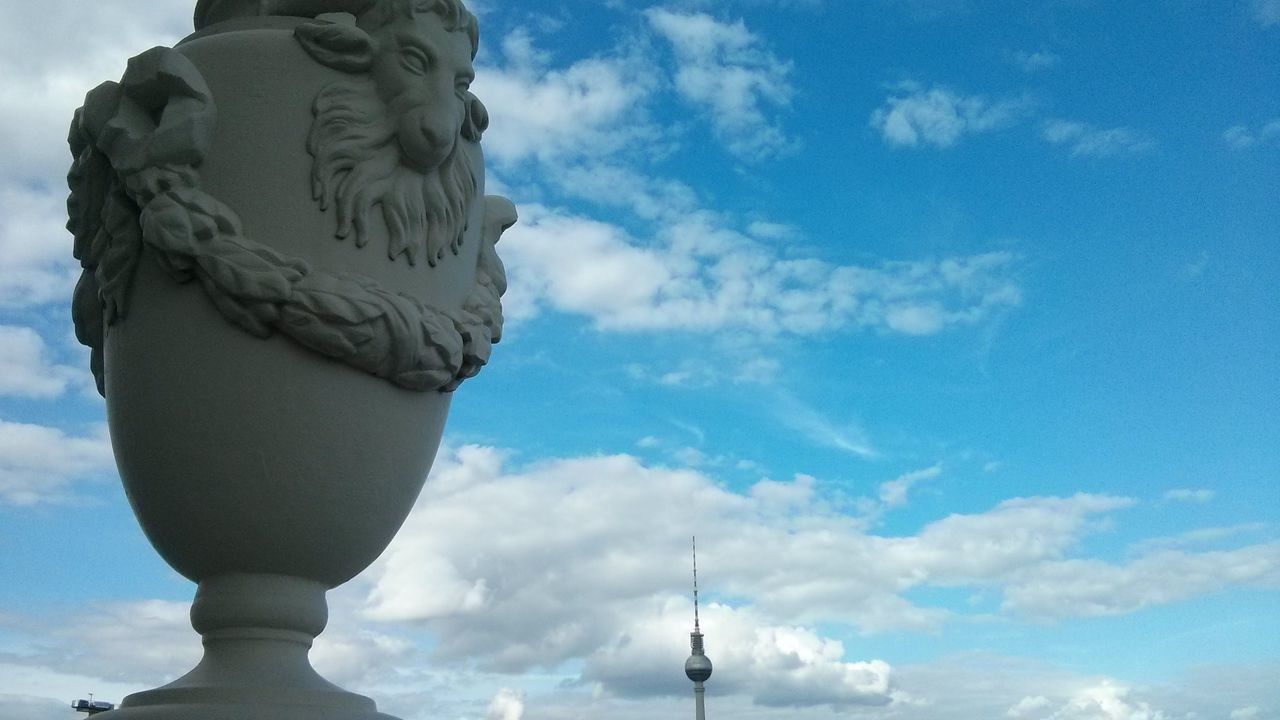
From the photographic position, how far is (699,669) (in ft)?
365

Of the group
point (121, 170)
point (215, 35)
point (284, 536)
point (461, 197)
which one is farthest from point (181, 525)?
point (215, 35)

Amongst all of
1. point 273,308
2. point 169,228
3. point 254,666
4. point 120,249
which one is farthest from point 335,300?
point 254,666

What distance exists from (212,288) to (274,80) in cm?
101

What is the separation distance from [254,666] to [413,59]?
9.01 ft

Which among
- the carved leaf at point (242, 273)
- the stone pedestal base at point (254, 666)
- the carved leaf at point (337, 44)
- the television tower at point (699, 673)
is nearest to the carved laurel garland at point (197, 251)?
the carved leaf at point (242, 273)

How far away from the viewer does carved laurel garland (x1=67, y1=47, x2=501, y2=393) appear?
4371mm

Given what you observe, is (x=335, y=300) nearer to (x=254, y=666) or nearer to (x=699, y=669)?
(x=254, y=666)

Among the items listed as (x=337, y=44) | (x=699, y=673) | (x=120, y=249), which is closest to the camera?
(x=120, y=249)

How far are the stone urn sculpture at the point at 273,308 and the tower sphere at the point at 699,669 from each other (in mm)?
111212

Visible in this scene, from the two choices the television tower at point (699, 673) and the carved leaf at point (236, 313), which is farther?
the television tower at point (699, 673)

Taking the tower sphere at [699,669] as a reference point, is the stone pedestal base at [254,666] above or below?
below

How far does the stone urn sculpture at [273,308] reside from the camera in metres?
4.42

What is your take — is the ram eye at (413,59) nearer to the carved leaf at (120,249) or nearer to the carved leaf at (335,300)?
the carved leaf at (335,300)

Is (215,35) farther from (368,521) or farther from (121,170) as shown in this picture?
(368,521)
